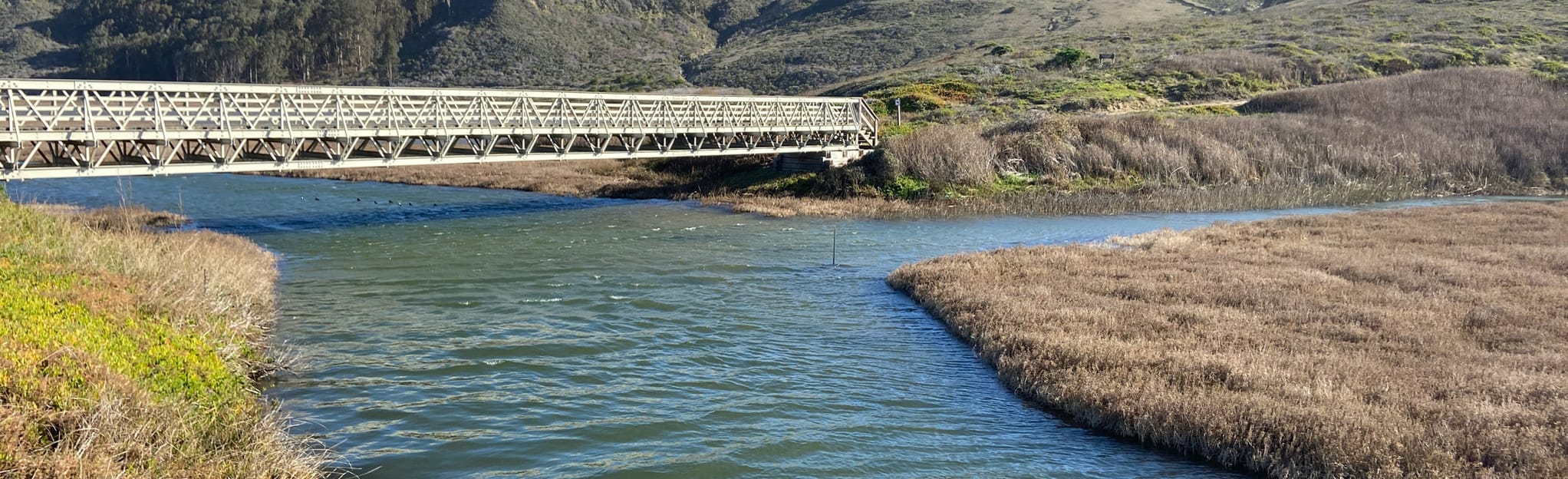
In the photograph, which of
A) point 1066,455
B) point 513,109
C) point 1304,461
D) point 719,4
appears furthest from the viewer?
point 719,4

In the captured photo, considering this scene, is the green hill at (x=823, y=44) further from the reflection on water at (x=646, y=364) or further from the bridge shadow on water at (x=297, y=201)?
the reflection on water at (x=646, y=364)

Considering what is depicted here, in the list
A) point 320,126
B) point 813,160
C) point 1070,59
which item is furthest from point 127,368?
point 1070,59

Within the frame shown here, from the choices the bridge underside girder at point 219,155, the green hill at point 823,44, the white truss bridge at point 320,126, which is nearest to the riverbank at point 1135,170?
the white truss bridge at point 320,126

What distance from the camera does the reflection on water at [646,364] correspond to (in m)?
9.58

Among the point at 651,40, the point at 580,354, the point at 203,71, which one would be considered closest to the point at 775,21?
the point at 651,40

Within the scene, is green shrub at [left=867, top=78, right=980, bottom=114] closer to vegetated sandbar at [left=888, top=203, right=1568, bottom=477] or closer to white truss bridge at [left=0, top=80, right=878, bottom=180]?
white truss bridge at [left=0, top=80, right=878, bottom=180]

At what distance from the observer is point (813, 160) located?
4019 cm

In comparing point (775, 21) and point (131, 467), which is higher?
point (775, 21)

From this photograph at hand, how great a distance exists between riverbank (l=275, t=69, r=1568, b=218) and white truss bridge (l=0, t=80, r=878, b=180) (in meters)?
2.45

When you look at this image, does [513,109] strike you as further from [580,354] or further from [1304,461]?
[1304,461]

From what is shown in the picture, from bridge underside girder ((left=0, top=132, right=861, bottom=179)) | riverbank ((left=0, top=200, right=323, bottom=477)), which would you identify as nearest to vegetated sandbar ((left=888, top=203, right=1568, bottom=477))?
riverbank ((left=0, top=200, right=323, bottom=477))

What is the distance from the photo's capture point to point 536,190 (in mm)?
41344

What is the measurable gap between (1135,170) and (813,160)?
11.9 m

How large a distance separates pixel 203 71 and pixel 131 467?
394ft
